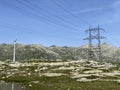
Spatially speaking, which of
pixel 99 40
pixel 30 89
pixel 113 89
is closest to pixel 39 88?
pixel 30 89

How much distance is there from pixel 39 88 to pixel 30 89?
2.06 m

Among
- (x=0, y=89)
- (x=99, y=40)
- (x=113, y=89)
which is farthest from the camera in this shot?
(x=99, y=40)

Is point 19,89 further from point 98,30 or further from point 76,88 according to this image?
point 98,30

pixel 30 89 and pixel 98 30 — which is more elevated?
Result: pixel 98 30

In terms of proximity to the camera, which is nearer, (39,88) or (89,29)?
(39,88)

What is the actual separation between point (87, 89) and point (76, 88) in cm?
265

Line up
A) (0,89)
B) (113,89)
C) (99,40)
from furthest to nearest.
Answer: (99,40) → (0,89) → (113,89)

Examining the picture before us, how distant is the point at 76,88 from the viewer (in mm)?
57219

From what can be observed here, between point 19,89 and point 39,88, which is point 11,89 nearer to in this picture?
point 19,89

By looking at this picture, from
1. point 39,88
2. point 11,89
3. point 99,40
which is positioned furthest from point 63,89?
point 99,40

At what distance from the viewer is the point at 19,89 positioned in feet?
198

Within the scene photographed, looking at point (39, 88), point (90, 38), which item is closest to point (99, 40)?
point (90, 38)

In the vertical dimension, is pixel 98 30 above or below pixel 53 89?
above

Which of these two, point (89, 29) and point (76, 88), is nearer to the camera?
point (76, 88)
